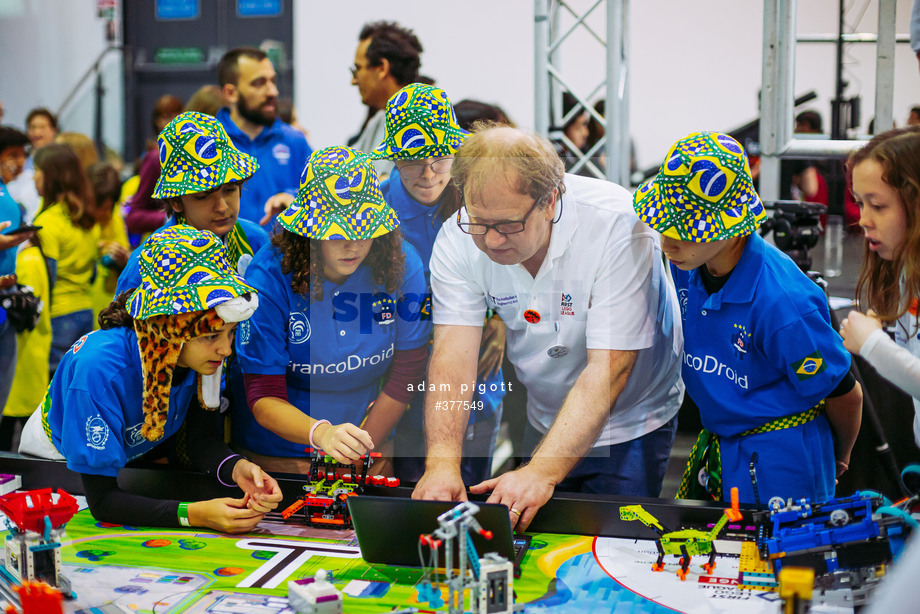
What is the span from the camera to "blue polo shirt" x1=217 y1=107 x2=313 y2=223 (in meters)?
3.48

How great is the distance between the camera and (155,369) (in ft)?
5.88

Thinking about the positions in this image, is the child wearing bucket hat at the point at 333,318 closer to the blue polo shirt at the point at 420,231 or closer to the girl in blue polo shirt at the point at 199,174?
the blue polo shirt at the point at 420,231

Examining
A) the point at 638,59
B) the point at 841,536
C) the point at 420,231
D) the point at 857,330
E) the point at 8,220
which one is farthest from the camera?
the point at 638,59

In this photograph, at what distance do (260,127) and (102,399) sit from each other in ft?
6.70

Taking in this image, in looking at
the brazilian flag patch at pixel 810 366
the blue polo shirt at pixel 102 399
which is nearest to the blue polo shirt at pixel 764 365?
the brazilian flag patch at pixel 810 366

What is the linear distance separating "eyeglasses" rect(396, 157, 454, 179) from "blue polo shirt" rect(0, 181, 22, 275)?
177 cm

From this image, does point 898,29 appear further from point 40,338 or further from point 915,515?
point 40,338

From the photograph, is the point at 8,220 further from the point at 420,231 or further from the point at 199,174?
the point at 420,231

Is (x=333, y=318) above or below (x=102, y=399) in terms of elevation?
above

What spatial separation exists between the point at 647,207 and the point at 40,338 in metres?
2.71

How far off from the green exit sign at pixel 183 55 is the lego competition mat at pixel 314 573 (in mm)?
7005

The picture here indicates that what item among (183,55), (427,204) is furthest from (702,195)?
(183,55)

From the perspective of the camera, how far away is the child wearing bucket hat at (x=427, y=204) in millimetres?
1999

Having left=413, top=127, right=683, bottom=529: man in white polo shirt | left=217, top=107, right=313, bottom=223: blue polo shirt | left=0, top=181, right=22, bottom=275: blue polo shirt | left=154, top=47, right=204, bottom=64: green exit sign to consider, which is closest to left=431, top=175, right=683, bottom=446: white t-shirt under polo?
left=413, top=127, right=683, bottom=529: man in white polo shirt
